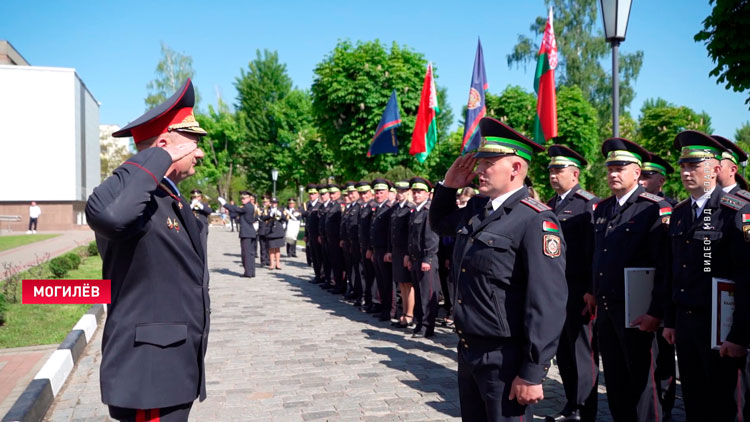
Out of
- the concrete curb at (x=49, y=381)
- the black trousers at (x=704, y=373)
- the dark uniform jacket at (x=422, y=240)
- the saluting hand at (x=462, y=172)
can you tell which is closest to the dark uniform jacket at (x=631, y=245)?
the black trousers at (x=704, y=373)

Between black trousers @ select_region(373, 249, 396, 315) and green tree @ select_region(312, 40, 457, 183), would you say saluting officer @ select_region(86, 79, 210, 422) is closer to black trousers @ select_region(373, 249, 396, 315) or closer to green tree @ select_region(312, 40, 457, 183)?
black trousers @ select_region(373, 249, 396, 315)

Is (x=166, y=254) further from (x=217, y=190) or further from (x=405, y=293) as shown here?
(x=217, y=190)

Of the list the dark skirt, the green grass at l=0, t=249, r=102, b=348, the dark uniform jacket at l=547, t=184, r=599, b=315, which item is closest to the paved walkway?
the green grass at l=0, t=249, r=102, b=348

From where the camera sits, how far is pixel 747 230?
3.59 m

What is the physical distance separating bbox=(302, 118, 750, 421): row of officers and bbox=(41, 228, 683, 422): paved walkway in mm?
945

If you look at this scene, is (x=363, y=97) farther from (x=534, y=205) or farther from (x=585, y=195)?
(x=534, y=205)

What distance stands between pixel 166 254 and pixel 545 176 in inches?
1279

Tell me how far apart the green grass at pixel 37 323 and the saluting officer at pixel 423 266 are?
201 inches

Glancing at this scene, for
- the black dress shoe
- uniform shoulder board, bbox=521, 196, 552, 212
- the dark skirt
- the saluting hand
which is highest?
the saluting hand

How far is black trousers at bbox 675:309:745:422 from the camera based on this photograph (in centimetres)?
370

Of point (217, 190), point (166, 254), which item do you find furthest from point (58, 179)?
point (166, 254)

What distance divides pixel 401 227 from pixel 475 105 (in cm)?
390

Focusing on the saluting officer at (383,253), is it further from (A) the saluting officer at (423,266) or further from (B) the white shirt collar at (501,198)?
(B) the white shirt collar at (501,198)

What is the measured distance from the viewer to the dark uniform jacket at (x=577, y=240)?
4.98 m
